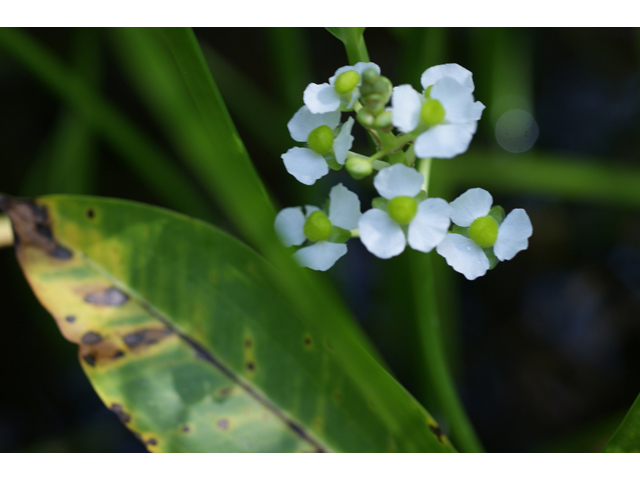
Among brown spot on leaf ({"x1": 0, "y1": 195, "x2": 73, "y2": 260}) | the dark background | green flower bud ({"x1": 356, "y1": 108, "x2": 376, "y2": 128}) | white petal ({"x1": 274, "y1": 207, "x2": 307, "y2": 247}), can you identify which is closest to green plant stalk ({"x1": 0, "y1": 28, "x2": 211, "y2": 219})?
the dark background

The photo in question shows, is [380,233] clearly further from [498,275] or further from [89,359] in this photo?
[498,275]

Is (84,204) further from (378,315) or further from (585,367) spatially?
(585,367)

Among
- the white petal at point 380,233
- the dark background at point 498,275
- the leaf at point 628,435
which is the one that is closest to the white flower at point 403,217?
the white petal at point 380,233

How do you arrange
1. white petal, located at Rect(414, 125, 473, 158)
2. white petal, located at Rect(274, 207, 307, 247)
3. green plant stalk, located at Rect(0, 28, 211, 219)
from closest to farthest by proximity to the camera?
white petal, located at Rect(414, 125, 473, 158), white petal, located at Rect(274, 207, 307, 247), green plant stalk, located at Rect(0, 28, 211, 219)

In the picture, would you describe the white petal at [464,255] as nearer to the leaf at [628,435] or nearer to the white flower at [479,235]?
the white flower at [479,235]

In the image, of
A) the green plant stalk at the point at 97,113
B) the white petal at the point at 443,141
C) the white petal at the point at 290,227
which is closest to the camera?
the white petal at the point at 443,141

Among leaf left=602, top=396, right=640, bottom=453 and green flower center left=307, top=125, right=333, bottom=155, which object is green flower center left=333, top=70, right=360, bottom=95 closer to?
green flower center left=307, top=125, right=333, bottom=155
